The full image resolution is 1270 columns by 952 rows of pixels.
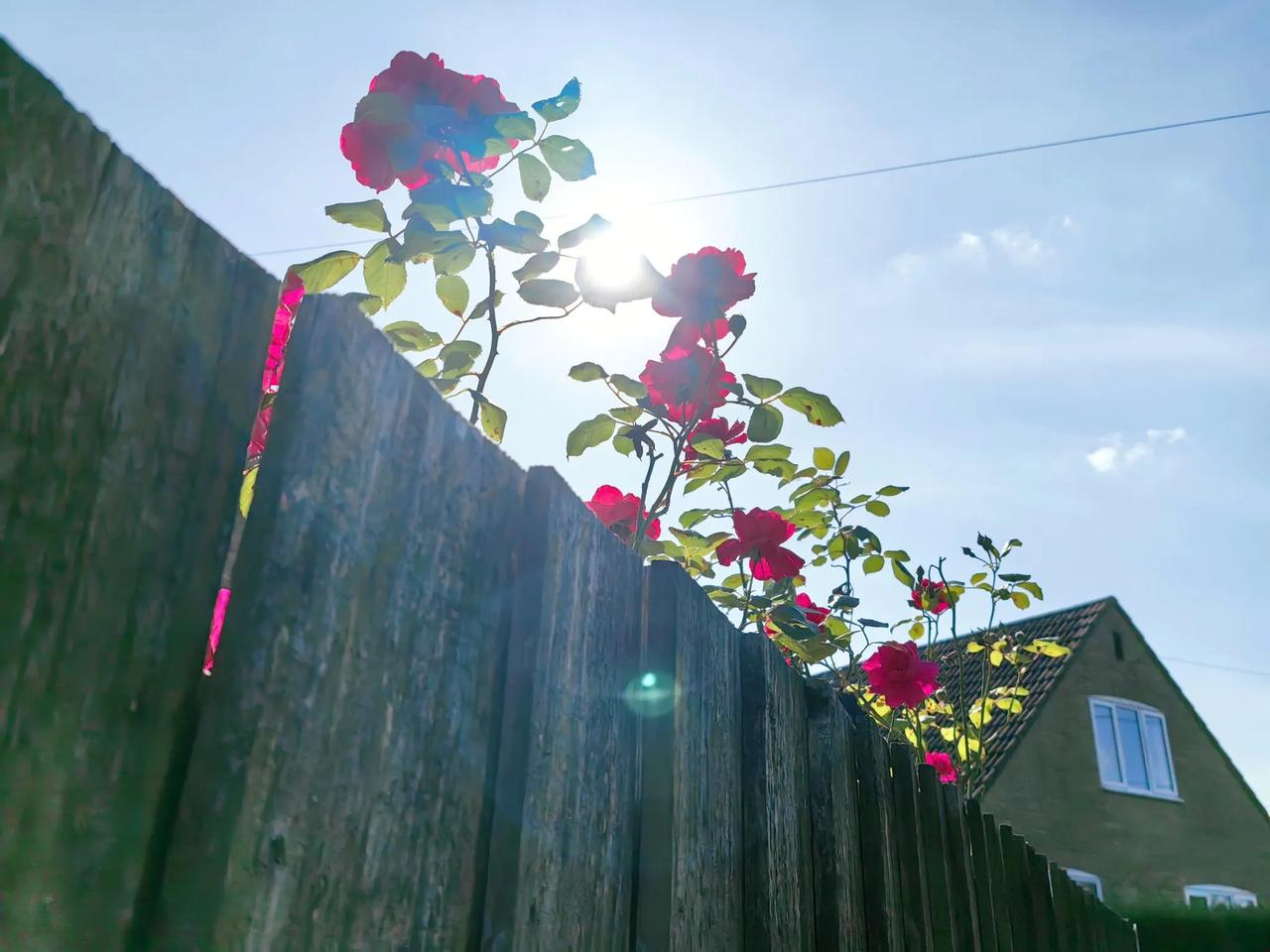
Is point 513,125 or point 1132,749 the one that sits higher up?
point 1132,749

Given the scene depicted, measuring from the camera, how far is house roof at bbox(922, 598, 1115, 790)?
1312 cm

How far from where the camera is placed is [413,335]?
5.67ft

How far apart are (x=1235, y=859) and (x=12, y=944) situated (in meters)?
18.1

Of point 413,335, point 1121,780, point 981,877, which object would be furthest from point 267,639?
point 1121,780

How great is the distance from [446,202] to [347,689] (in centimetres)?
95

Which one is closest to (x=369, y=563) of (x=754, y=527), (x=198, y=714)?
(x=198, y=714)

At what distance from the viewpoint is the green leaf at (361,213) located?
1.52 metres

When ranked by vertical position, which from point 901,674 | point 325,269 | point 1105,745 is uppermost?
point 1105,745

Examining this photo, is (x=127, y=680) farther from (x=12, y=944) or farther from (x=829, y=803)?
(x=829, y=803)

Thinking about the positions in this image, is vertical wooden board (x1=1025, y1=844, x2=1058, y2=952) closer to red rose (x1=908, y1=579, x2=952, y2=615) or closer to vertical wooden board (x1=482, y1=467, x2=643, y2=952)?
red rose (x1=908, y1=579, x2=952, y2=615)

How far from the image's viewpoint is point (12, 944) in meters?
0.46

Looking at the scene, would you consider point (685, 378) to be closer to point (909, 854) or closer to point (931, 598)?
point (909, 854)

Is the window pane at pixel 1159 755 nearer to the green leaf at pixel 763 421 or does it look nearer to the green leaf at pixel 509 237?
the green leaf at pixel 763 421

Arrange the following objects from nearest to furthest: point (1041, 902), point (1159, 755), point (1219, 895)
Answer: point (1041, 902)
point (1219, 895)
point (1159, 755)
